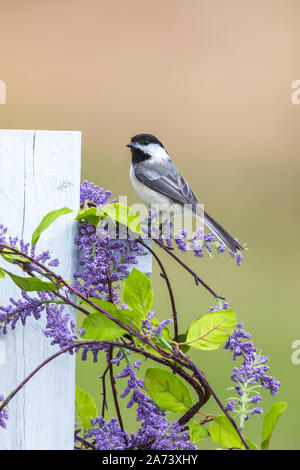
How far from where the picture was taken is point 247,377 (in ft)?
2.89

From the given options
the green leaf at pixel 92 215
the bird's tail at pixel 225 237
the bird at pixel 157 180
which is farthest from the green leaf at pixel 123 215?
the bird at pixel 157 180

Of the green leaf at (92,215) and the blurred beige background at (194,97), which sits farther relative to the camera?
the blurred beige background at (194,97)

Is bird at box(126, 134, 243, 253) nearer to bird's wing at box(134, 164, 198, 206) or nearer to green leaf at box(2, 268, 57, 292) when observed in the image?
bird's wing at box(134, 164, 198, 206)

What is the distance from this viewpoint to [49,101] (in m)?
5.24

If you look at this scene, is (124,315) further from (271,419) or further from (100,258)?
(271,419)

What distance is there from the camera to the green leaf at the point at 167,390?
895 mm

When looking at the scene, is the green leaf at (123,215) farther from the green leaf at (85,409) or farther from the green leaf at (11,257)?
the green leaf at (85,409)

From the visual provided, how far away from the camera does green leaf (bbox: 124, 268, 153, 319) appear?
0.83 meters

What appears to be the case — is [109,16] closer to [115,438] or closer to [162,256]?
[162,256]

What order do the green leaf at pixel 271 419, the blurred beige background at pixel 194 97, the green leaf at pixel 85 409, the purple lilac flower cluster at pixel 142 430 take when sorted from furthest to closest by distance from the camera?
the blurred beige background at pixel 194 97
the green leaf at pixel 85 409
the purple lilac flower cluster at pixel 142 430
the green leaf at pixel 271 419

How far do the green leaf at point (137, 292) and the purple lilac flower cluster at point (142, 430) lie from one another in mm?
132

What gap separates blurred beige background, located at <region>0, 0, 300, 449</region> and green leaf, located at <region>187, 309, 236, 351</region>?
12.3 feet

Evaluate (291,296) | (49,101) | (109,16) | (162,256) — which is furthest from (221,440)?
(109,16)

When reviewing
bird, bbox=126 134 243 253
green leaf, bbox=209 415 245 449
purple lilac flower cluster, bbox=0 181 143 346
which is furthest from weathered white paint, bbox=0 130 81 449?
bird, bbox=126 134 243 253
